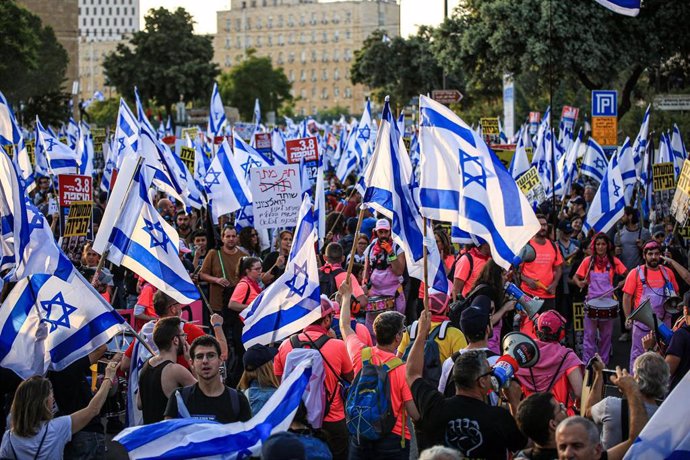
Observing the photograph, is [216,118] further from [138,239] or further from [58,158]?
[138,239]

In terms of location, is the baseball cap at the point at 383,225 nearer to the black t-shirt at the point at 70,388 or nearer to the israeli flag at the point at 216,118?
the black t-shirt at the point at 70,388

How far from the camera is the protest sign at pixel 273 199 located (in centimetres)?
1396

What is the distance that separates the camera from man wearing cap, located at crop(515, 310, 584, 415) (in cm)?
720

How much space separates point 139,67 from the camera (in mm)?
64375

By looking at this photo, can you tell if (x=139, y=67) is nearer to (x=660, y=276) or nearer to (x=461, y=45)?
(x=461, y=45)

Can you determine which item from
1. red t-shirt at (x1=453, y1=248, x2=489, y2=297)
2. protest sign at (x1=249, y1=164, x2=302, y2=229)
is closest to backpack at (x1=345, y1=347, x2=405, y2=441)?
red t-shirt at (x1=453, y1=248, x2=489, y2=297)

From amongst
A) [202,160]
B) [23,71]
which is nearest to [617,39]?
[202,160]

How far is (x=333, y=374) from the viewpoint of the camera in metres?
7.29

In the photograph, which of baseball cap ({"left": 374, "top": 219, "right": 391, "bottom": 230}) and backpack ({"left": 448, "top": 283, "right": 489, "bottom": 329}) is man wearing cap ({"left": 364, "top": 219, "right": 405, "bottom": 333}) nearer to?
baseball cap ({"left": 374, "top": 219, "right": 391, "bottom": 230})

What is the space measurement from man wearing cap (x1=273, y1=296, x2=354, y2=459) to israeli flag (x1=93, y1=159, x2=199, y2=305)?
1.59 m

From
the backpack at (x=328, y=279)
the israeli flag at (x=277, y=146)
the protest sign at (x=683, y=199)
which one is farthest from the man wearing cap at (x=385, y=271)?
the israeli flag at (x=277, y=146)

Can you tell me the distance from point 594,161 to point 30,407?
15331 mm

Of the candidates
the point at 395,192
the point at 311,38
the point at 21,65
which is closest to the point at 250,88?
the point at 21,65

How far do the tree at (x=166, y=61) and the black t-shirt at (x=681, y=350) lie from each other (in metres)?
57.5
